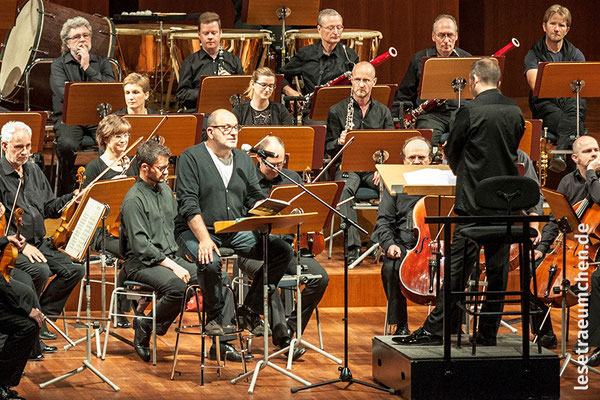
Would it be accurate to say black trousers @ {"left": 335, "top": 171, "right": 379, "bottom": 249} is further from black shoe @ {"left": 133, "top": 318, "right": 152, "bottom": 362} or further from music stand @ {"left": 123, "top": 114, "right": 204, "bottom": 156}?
black shoe @ {"left": 133, "top": 318, "right": 152, "bottom": 362}

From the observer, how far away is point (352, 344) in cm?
552

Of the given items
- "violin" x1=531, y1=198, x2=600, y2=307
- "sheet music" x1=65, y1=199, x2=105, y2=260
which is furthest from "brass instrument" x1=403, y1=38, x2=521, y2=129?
"sheet music" x1=65, y1=199, x2=105, y2=260

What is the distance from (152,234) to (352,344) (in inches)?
50.1

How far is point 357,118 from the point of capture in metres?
6.84

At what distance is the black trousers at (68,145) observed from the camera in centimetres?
671

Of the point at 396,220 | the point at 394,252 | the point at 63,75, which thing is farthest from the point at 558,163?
the point at 63,75

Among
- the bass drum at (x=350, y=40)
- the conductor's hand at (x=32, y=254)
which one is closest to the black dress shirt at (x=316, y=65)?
the bass drum at (x=350, y=40)

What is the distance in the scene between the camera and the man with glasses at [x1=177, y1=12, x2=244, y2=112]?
724 cm

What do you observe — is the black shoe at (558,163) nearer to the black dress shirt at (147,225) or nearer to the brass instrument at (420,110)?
the brass instrument at (420,110)

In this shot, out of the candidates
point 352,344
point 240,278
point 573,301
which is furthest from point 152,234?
point 573,301

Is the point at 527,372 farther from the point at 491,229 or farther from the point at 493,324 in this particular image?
the point at 491,229

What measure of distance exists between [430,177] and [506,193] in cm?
37

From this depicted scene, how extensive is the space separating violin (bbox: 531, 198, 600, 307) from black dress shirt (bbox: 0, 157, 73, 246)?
258cm

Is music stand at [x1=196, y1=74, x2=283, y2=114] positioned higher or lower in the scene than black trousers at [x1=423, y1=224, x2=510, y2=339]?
higher
